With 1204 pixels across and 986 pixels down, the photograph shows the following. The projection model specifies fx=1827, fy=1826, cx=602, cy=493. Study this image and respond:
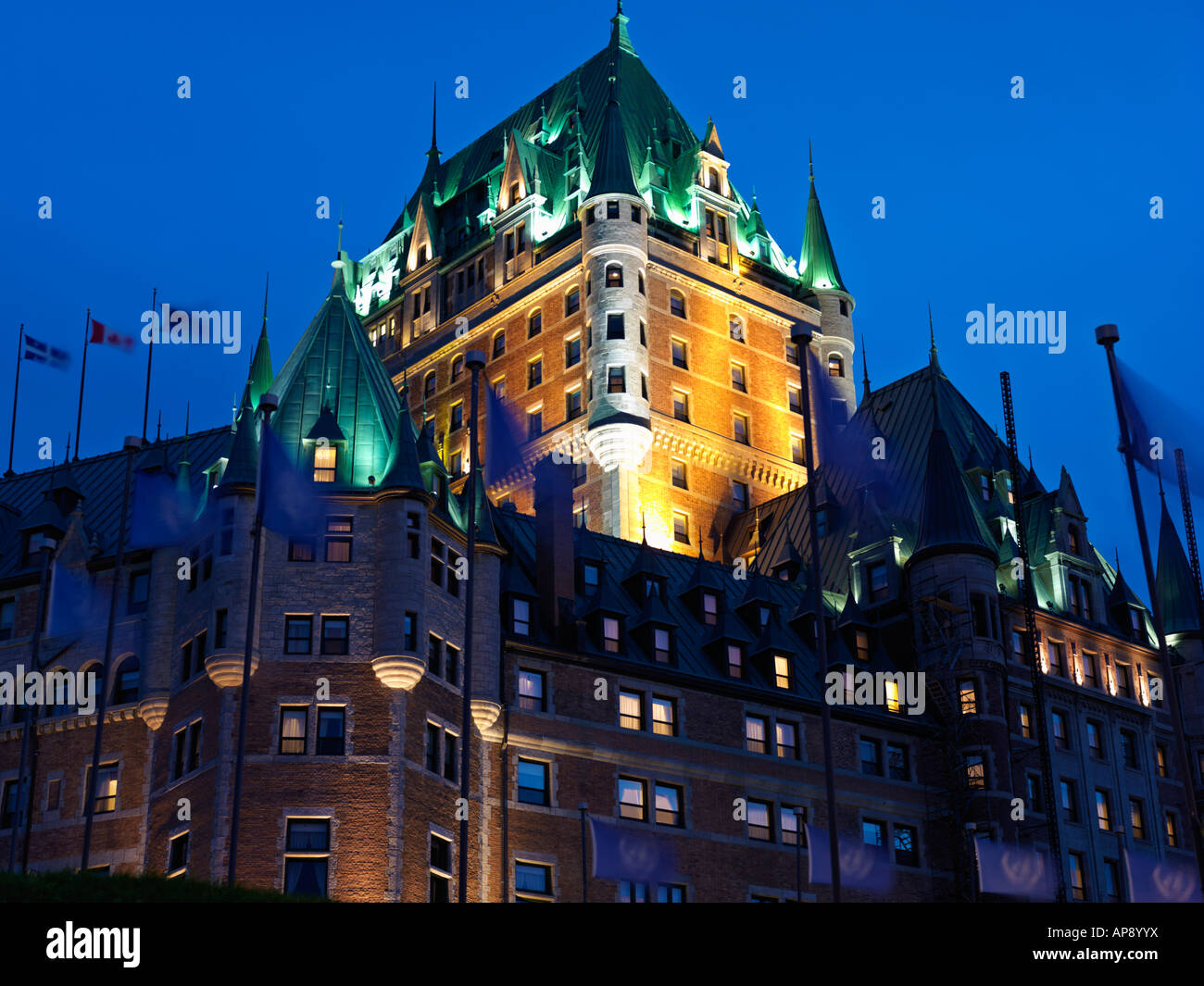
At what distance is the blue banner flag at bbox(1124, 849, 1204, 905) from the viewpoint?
71.6m

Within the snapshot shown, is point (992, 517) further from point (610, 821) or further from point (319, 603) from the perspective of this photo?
point (319, 603)

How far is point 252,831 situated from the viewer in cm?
5284

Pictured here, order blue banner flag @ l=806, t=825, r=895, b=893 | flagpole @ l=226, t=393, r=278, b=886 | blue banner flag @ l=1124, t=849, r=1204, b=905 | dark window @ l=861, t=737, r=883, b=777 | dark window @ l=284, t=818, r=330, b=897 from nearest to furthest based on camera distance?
flagpole @ l=226, t=393, r=278, b=886 → dark window @ l=284, t=818, r=330, b=897 → blue banner flag @ l=806, t=825, r=895, b=893 → dark window @ l=861, t=737, r=883, b=777 → blue banner flag @ l=1124, t=849, r=1204, b=905

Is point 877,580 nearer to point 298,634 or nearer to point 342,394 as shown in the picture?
point 342,394

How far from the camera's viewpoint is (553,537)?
2628 inches

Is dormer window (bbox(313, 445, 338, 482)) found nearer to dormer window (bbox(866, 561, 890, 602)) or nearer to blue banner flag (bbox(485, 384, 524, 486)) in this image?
blue banner flag (bbox(485, 384, 524, 486))

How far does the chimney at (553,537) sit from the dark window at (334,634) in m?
10.3

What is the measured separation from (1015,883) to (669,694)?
15.1m

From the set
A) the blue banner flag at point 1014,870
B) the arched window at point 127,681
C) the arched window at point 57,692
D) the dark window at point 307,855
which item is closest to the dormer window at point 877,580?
the blue banner flag at point 1014,870

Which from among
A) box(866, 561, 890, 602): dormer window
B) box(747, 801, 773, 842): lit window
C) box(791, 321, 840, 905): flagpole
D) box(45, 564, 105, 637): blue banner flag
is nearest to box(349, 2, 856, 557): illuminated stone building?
box(866, 561, 890, 602): dormer window

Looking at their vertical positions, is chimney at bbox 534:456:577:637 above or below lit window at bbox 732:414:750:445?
below

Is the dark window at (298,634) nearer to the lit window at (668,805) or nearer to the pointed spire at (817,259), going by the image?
the lit window at (668,805)

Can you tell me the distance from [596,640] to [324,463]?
12298mm

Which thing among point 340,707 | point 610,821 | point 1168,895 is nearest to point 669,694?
point 610,821
